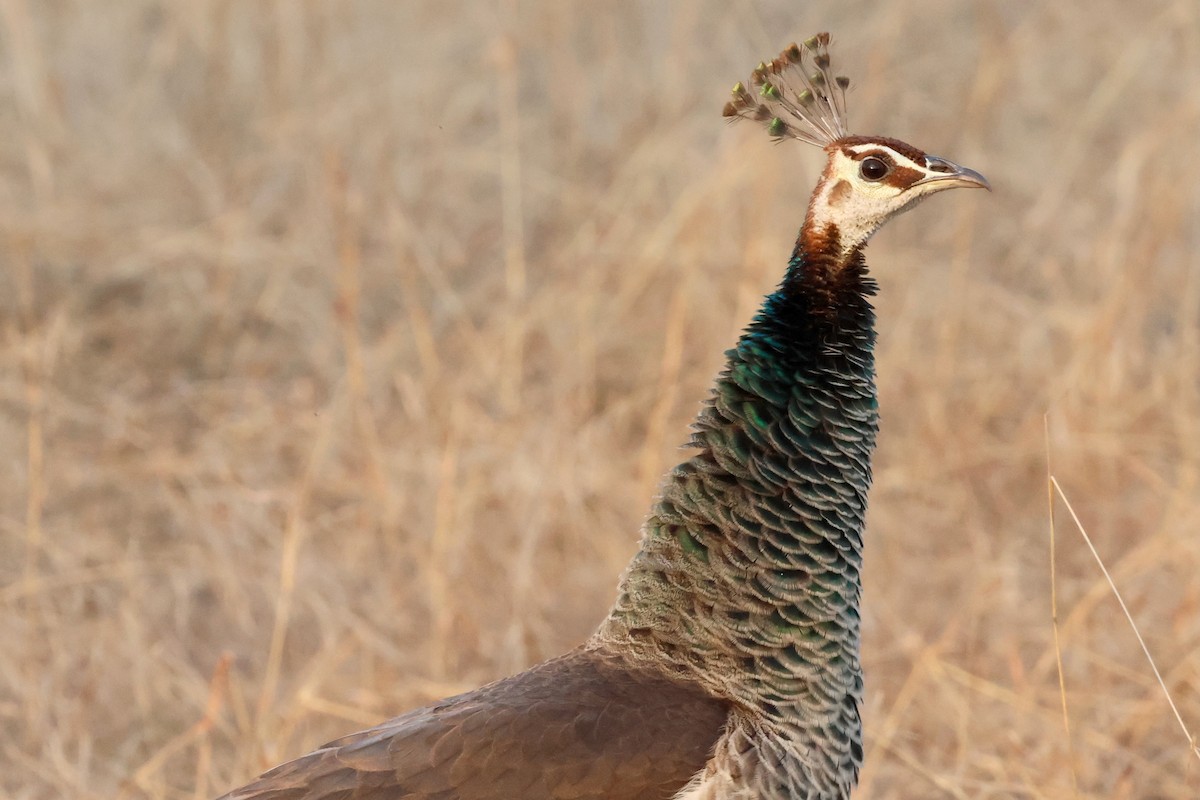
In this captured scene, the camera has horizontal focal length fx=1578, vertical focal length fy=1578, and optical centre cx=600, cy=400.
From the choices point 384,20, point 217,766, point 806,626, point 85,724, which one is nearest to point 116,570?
point 85,724

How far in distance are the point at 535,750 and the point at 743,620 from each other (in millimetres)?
408

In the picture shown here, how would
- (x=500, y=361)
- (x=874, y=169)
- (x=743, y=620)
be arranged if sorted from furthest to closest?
1. (x=500, y=361)
2. (x=874, y=169)
3. (x=743, y=620)

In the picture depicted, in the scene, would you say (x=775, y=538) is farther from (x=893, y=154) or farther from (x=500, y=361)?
(x=500, y=361)

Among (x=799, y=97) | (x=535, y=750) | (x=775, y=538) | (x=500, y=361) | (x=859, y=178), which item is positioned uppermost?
(x=799, y=97)

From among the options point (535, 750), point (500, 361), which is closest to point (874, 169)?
point (535, 750)

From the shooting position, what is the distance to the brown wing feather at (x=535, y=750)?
2.35 meters

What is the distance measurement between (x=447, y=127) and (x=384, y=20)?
1.09 meters

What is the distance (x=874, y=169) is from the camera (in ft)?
8.98

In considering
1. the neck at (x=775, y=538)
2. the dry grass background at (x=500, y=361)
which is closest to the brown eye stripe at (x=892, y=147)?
the neck at (x=775, y=538)

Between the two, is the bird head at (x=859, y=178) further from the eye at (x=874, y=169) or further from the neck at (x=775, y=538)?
the neck at (x=775, y=538)

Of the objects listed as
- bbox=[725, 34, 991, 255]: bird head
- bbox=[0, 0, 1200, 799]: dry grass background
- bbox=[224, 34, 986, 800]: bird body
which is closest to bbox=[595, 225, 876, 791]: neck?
bbox=[224, 34, 986, 800]: bird body

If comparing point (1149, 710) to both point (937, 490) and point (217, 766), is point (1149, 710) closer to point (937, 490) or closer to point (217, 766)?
point (937, 490)

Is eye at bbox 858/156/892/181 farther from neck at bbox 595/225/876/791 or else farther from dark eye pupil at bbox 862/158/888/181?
neck at bbox 595/225/876/791

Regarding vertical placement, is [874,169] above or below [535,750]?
above
